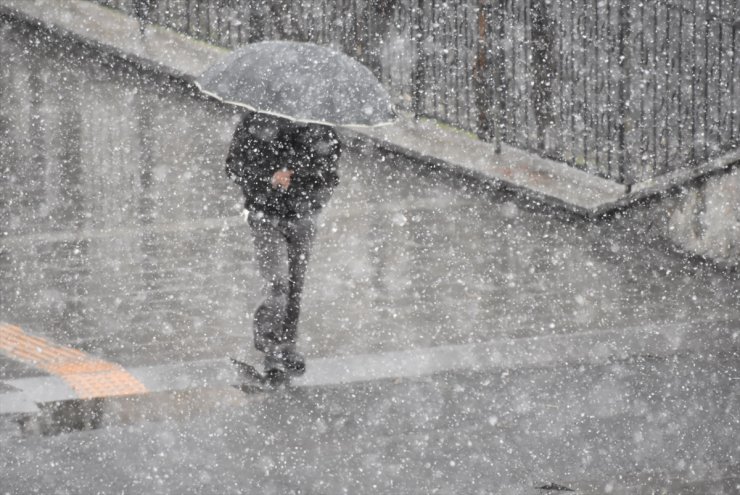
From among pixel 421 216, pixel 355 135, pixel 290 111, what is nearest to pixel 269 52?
pixel 290 111

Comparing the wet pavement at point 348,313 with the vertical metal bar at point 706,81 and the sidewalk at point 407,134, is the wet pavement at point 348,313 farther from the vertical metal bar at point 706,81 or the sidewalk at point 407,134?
the vertical metal bar at point 706,81

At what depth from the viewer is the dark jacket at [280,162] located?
22.3ft

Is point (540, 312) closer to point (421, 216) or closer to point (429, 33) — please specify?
point (421, 216)

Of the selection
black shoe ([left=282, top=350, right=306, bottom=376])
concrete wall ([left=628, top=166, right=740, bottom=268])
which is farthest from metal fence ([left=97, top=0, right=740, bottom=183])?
black shoe ([left=282, top=350, right=306, bottom=376])

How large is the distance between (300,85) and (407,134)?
5.08 meters

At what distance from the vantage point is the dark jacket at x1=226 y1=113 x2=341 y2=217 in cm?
680

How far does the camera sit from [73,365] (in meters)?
7.22

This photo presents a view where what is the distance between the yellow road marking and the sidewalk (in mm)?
4454

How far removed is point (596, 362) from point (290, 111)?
8.16 ft

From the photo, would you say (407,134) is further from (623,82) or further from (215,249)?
(215,249)

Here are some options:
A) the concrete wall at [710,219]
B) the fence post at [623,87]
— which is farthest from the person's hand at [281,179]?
the fence post at [623,87]

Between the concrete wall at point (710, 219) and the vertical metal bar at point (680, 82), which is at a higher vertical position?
the vertical metal bar at point (680, 82)

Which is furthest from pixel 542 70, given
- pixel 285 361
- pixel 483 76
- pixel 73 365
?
pixel 73 365

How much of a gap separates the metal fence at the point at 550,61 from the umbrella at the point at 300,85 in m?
4.50
